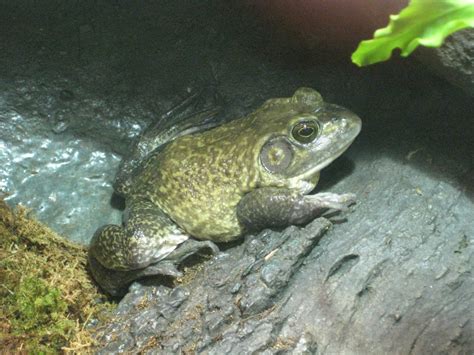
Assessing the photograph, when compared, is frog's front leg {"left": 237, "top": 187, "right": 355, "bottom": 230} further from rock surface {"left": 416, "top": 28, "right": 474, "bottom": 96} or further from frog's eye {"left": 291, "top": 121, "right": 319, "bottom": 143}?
rock surface {"left": 416, "top": 28, "right": 474, "bottom": 96}

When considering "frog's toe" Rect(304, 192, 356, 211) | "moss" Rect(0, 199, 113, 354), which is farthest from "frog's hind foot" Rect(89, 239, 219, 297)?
"frog's toe" Rect(304, 192, 356, 211)

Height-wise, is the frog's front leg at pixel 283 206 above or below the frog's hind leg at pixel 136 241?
above

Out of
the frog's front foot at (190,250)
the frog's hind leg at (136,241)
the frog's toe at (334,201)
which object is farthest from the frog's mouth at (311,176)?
the frog's hind leg at (136,241)

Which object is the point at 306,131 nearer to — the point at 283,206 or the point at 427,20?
the point at 283,206

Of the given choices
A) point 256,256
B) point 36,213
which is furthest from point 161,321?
point 36,213

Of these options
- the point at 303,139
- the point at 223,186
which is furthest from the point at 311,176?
the point at 223,186

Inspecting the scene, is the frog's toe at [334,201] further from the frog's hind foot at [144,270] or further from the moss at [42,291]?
the moss at [42,291]

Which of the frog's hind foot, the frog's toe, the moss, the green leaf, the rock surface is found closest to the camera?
the green leaf
